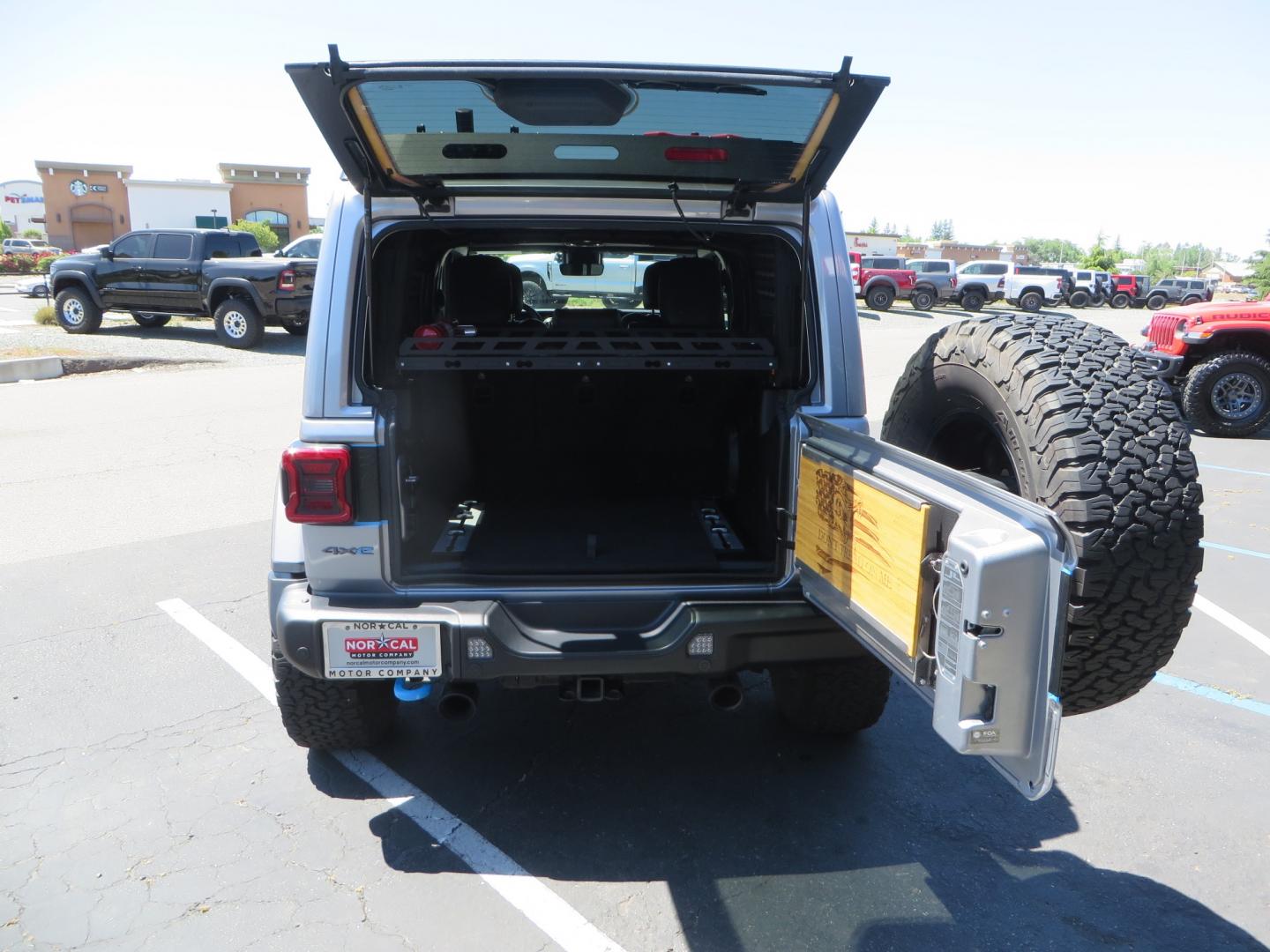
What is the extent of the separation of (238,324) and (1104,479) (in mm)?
15780

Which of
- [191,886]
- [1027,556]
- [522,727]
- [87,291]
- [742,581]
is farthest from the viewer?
[87,291]

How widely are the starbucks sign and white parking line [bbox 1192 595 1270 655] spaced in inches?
2437

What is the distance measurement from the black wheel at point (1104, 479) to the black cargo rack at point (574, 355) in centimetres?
94

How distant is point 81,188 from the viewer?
53.3m

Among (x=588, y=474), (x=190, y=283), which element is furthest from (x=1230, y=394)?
(x=190, y=283)

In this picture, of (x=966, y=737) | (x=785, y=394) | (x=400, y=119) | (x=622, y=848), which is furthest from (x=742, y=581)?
(x=400, y=119)

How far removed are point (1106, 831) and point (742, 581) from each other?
4.87ft

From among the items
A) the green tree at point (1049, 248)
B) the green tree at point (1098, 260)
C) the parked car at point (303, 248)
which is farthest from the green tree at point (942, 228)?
the parked car at point (303, 248)

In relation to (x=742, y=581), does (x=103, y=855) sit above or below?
below

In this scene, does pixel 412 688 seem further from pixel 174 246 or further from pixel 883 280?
pixel 883 280

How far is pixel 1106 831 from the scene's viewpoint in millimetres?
3021

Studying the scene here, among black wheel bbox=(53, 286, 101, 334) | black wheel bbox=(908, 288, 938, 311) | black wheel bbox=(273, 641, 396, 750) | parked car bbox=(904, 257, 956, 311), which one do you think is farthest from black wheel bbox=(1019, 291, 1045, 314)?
black wheel bbox=(273, 641, 396, 750)

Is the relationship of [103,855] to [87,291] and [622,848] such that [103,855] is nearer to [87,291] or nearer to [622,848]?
[622,848]

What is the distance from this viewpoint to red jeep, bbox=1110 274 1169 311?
137ft
